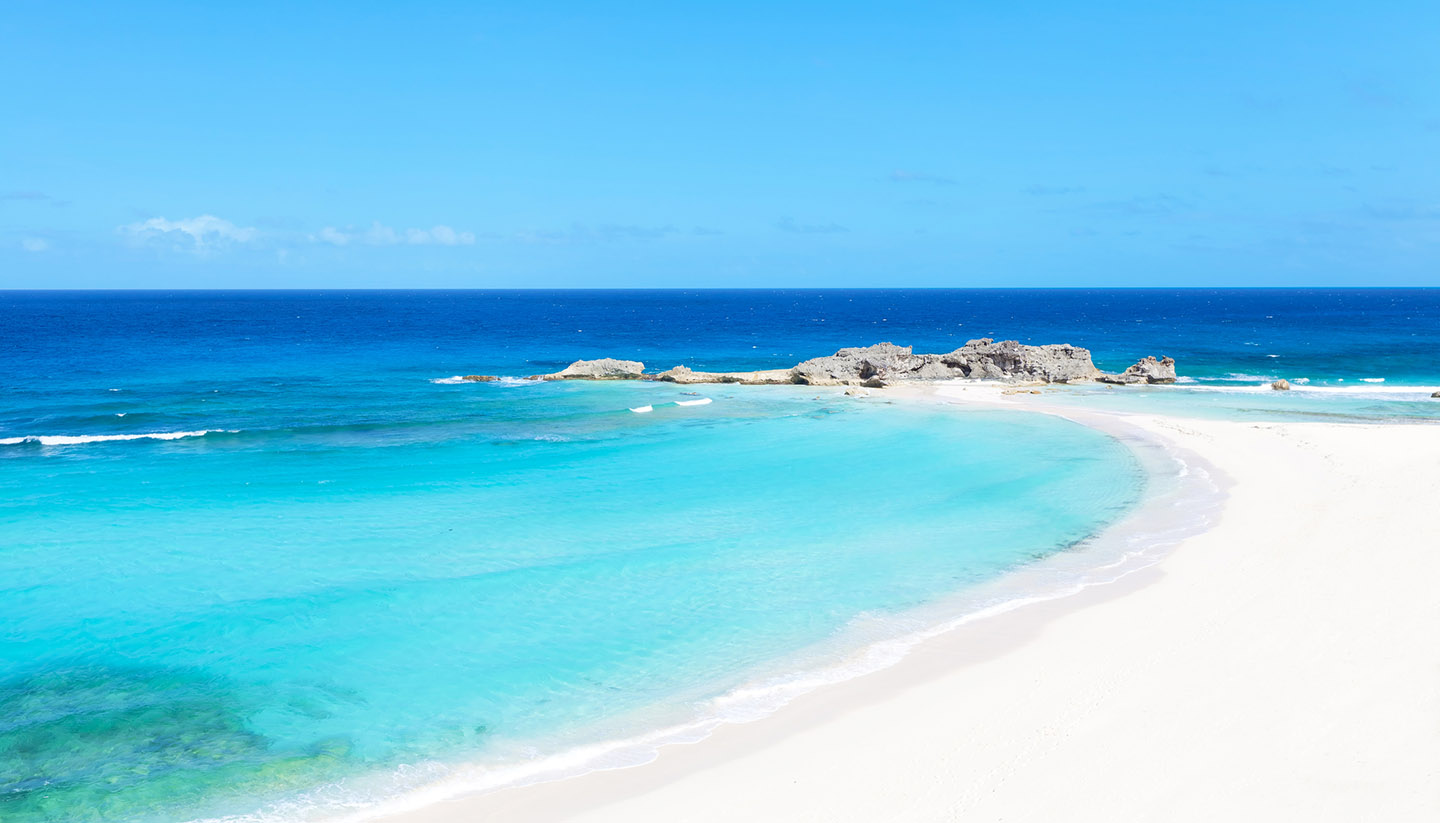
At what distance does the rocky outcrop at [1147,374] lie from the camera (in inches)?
1809

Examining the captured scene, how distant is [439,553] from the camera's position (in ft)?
57.8

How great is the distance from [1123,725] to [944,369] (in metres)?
38.5

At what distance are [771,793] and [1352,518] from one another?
1605cm

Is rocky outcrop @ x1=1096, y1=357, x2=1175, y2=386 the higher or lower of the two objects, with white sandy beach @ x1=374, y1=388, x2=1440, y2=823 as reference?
higher

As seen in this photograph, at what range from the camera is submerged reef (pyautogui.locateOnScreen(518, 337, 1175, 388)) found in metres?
46.1

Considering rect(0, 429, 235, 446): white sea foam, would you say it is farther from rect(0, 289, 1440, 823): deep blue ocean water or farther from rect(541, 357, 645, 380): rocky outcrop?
rect(541, 357, 645, 380): rocky outcrop

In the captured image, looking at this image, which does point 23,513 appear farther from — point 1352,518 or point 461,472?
point 1352,518

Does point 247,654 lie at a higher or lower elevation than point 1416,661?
lower

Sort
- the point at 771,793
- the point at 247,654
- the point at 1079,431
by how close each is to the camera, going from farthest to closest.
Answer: the point at 1079,431 → the point at 247,654 → the point at 771,793

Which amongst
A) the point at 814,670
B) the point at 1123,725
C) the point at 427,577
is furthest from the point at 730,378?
the point at 1123,725

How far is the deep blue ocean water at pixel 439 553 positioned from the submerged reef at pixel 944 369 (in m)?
3.45

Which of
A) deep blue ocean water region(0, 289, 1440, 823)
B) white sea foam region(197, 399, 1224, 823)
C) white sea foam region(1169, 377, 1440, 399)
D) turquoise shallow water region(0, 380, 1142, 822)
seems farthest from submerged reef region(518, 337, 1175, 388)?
white sea foam region(197, 399, 1224, 823)

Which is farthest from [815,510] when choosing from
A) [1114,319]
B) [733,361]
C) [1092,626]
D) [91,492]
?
[1114,319]

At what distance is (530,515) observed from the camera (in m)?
20.6
